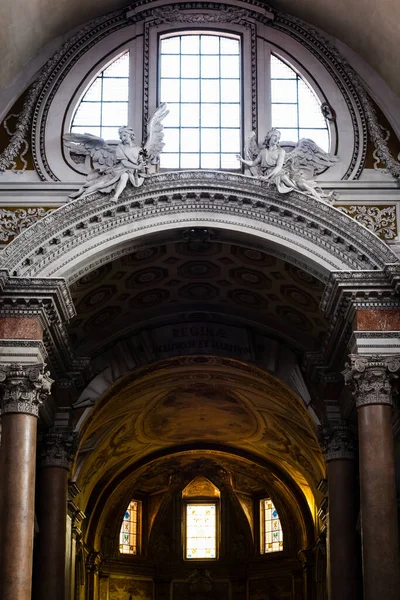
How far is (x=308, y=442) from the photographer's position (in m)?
32.3

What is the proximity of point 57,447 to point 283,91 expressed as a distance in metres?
9.12

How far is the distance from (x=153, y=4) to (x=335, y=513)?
37.3 ft

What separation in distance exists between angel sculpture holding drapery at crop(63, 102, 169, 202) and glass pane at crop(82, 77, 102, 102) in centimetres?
126

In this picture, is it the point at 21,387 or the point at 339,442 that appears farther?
the point at 339,442

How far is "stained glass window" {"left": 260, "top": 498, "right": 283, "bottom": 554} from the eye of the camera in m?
38.7

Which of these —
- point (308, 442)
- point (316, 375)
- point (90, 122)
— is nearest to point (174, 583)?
point (308, 442)

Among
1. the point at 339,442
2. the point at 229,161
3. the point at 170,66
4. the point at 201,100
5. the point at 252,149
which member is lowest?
the point at 339,442

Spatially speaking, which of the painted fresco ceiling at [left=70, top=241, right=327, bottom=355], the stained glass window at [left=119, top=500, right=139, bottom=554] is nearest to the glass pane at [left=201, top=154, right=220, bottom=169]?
the painted fresco ceiling at [left=70, top=241, right=327, bottom=355]

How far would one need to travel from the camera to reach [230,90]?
26.2m

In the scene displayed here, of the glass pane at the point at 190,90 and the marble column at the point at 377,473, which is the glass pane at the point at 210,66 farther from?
the marble column at the point at 377,473

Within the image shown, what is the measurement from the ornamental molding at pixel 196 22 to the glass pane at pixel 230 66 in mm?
497

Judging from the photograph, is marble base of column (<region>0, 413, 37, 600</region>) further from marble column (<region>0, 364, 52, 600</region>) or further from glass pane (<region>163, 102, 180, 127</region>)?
glass pane (<region>163, 102, 180, 127</region>)

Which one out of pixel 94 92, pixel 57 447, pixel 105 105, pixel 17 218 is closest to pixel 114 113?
pixel 105 105

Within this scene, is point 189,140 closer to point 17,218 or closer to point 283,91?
point 283,91
